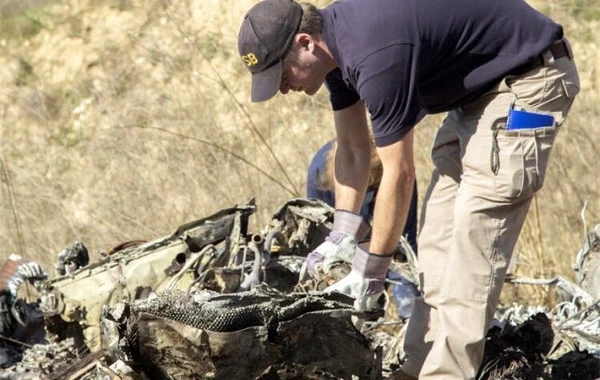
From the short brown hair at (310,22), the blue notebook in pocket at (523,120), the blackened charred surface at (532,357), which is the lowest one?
the blackened charred surface at (532,357)

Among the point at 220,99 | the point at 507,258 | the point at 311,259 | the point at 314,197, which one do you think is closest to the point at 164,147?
the point at 220,99

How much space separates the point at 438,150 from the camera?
452cm

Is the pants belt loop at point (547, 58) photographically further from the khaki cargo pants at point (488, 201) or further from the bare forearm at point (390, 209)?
the bare forearm at point (390, 209)

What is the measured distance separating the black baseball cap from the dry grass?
3.10m

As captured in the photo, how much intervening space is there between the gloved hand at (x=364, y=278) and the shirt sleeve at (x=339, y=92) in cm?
68

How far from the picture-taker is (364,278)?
409 cm

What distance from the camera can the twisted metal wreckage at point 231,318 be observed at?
3564 mm

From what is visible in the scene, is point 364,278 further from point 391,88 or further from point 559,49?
point 559,49

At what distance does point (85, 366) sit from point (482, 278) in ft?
5.56

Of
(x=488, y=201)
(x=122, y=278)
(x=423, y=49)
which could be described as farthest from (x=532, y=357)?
(x=122, y=278)

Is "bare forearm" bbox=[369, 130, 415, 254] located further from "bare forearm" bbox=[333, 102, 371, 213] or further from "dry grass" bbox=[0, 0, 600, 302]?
"dry grass" bbox=[0, 0, 600, 302]

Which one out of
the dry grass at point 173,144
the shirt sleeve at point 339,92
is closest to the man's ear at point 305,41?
the shirt sleeve at point 339,92

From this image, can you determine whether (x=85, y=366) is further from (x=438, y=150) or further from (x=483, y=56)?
(x=483, y=56)

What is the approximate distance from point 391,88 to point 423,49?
236 millimetres
